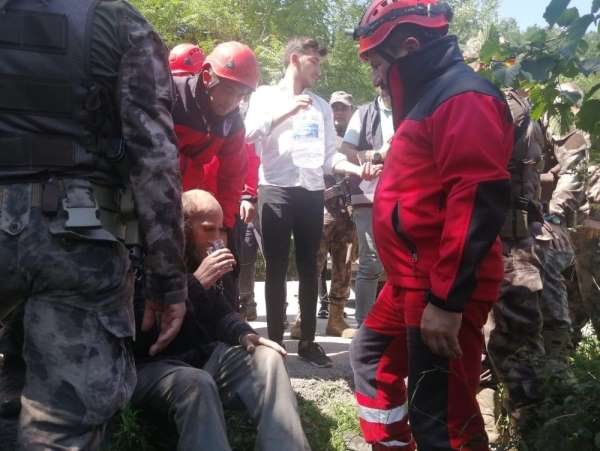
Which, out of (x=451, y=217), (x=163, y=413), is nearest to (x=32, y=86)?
(x=451, y=217)

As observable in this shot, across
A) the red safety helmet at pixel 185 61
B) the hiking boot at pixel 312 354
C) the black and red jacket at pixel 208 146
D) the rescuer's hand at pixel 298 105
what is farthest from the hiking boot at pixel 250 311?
the red safety helmet at pixel 185 61

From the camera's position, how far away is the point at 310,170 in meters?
5.17

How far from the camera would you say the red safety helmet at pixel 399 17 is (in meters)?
2.77

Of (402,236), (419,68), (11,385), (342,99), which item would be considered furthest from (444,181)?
(342,99)

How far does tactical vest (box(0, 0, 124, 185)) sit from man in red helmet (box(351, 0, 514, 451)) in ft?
3.78

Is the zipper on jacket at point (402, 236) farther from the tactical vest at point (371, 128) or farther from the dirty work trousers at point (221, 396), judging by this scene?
the tactical vest at point (371, 128)

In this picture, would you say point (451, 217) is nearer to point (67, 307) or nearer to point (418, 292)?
point (418, 292)

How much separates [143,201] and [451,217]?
3.37 feet

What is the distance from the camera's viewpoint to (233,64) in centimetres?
400

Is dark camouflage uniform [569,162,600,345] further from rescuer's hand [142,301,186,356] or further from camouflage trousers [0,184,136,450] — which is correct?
camouflage trousers [0,184,136,450]

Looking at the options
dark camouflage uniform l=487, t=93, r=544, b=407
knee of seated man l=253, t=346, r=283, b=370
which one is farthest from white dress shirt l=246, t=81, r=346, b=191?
knee of seated man l=253, t=346, r=283, b=370

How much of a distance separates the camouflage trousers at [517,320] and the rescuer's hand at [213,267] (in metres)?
1.36

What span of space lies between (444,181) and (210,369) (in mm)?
→ 1502

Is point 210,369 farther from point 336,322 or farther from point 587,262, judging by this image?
point 336,322
